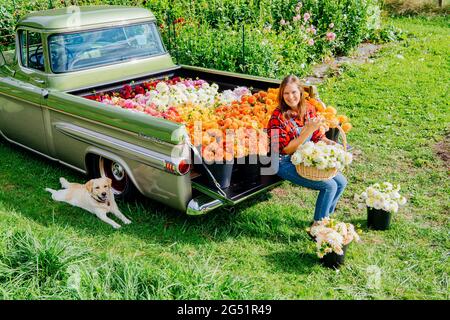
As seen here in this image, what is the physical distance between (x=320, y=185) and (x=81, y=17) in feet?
10.8

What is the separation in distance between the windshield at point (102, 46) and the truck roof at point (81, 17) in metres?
0.10

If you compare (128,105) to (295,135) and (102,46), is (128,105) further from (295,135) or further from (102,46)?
(295,135)

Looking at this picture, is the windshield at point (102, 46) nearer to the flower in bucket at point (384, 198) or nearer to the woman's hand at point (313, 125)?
the woman's hand at point (313, 125)

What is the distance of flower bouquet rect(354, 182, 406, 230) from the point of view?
14.6ft

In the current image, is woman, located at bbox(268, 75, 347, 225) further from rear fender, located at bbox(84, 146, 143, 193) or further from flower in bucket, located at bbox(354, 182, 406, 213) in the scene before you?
rear fender, located at bbox(84, 146, 143, 193)

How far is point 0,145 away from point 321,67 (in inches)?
226

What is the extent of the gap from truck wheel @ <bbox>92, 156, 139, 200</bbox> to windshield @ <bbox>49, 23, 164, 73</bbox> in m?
1.15

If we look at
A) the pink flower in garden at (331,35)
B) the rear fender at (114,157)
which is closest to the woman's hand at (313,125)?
the rear fender at (114,157)

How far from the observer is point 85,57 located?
5.67 m

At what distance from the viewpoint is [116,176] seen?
5.11m

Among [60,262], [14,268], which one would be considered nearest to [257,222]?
[60,262]

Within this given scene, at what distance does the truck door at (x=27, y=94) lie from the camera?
5.50 metres

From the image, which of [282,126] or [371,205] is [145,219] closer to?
[282,126]

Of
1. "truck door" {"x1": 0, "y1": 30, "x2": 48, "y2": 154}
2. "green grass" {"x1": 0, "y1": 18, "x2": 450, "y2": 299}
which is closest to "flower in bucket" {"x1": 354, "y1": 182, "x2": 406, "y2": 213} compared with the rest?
"green grass" {"x1": 0, "y1": 18, "x2": 450, "y2": 299}
